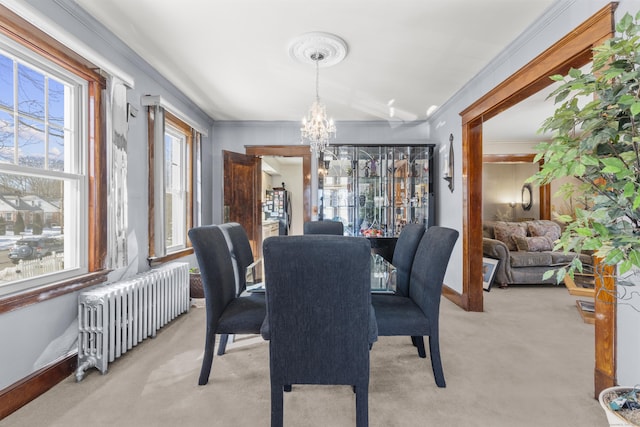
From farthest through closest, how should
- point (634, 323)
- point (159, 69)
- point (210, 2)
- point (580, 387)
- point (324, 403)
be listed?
point (159, 69), point (210, 2), point (580, 387), point (324, 403), point (634, 323)

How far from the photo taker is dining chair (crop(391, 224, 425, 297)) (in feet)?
7.50

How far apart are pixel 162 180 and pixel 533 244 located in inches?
202

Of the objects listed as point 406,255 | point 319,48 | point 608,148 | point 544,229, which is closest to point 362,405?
point 406,255

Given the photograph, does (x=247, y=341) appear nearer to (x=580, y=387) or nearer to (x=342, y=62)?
(x=580, y=387)

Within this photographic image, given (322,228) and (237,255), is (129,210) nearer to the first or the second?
(237,255)

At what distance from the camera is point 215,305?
1893 mm

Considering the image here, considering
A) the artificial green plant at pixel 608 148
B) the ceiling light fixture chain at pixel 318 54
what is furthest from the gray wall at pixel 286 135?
the artificial green plant at pixel 608 148

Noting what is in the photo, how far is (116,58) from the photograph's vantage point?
102 inches

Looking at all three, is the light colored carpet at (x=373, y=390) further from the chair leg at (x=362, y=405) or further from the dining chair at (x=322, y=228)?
the dining chair at (x=322, y=228)

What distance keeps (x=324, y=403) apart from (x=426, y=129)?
13.9ft

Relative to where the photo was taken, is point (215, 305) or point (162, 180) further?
point (162, 180)

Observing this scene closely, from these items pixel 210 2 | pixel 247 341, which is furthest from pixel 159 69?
pixel 247 341

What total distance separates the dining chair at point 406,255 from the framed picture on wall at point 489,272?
2493 mm

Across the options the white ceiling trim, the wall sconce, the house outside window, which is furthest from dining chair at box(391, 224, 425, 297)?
the white ceiling trim
